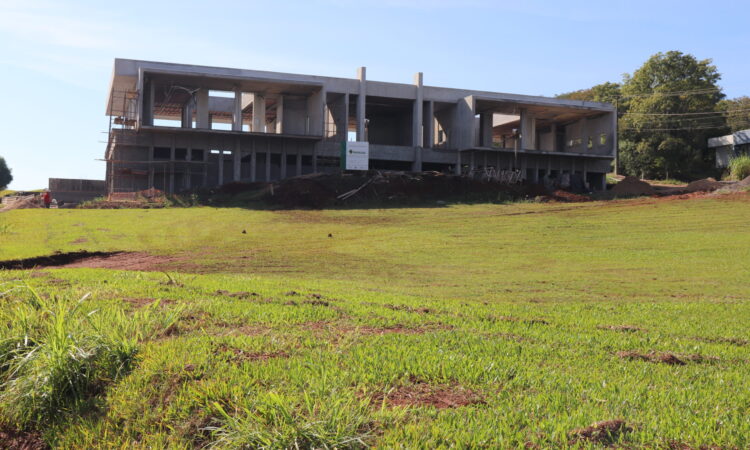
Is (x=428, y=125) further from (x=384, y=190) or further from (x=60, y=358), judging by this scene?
(x=60, y=358)

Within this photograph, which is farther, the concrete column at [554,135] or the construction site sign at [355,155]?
the concrete column at [554,135]

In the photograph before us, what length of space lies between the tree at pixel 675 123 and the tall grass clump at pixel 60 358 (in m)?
64.9

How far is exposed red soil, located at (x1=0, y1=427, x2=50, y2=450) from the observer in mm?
5320

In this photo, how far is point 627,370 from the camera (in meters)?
5.71

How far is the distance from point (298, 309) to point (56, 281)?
5032 millimetres

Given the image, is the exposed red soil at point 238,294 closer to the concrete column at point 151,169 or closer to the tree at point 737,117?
the concrete column at point 151,169

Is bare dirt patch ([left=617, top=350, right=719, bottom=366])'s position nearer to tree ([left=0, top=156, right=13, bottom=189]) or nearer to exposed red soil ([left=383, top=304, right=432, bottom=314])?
exposed red soil ([left=383, top=304, right=432, bottom=314])

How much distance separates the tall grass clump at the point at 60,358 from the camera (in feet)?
18.1

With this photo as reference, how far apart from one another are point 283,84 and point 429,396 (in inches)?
1703

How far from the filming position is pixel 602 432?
4.10m

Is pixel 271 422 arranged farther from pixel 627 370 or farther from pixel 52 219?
pixel 52 219

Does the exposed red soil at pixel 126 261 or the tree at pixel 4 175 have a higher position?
the tree at pixel 4 175

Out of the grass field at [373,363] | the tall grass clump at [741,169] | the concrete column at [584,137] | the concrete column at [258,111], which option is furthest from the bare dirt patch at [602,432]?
the concrete column at [584,137]

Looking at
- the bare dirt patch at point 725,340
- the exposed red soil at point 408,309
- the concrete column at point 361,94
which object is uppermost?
the concrete column at point 361,94
